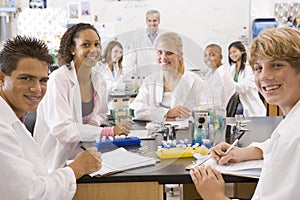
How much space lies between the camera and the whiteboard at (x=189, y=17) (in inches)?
170

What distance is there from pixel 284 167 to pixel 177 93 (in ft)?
3.02

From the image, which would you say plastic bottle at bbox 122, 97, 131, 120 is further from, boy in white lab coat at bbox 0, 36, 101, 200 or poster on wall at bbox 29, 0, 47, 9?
poster on wall at bbox 29, 0, 47, 9

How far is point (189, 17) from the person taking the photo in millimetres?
4375

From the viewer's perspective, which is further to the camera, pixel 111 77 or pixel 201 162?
pixel 111 77

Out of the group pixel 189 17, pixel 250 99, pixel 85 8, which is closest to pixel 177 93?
pixel 250 99

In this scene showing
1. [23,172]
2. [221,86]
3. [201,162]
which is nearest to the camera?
[23,172]

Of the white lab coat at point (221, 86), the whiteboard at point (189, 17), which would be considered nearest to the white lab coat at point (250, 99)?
the white lab coat at point (221, 86)

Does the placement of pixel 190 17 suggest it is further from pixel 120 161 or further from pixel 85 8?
pixel 120 161

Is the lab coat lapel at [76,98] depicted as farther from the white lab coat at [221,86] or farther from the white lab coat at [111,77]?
the white lab coat at [221,86]

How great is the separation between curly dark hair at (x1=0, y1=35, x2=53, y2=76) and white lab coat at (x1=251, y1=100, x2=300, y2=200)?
0.84 m

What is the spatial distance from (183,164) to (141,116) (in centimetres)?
81

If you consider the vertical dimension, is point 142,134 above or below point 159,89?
below

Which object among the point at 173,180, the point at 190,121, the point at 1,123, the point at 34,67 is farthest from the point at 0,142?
the point at 190,121

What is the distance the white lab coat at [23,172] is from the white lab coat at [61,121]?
17.4 inches
